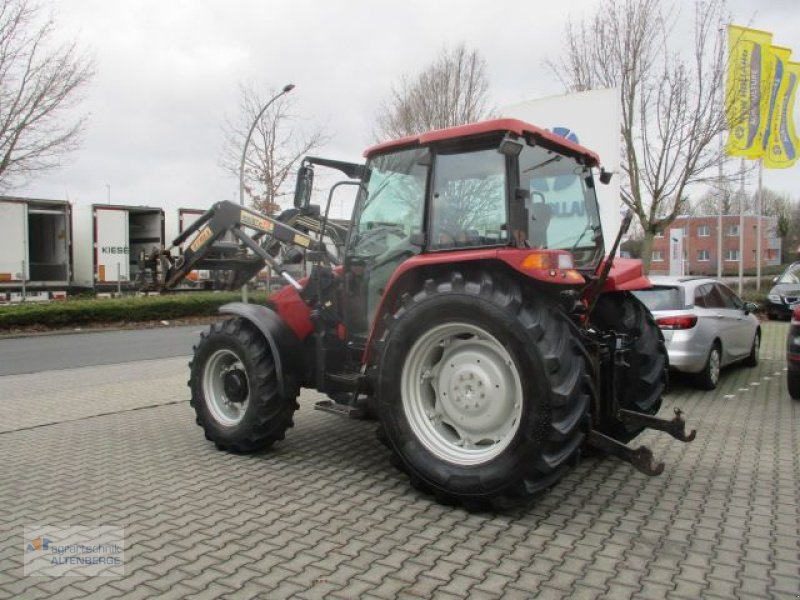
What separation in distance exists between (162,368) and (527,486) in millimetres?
8580

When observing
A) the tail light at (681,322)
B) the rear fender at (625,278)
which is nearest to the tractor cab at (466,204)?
the rear fender at (625,278)

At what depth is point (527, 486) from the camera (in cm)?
369

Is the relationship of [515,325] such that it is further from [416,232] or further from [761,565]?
[761,565]

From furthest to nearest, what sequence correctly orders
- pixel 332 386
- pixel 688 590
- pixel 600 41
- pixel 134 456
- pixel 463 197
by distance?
pixel 600 41 < pixel 134 456 < pixel 332 386 < pixel 463 197 < pixel 688 590

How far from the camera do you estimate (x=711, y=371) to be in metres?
8.30

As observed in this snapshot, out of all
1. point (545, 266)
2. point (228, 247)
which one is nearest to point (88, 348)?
point (228, 247)

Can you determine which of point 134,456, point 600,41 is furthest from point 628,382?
point 600,41

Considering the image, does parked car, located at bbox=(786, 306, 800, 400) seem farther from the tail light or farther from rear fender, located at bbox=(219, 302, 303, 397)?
rear fender, located at bbox=(219, 302, 303, 397)

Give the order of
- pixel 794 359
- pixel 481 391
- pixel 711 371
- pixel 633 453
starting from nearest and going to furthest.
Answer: pixel 633 453, pixel 481 391, pixel 794 359, pixel 711 371

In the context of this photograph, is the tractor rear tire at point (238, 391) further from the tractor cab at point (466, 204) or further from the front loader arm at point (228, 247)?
the tractor cab at point (466, 204)

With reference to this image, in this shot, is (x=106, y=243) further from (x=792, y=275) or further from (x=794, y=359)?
(x=792, y=275)

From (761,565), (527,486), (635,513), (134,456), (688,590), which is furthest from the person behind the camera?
(134,456)

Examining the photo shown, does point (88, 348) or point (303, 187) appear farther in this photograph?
point (88, 348)

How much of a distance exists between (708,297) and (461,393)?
19.8ft
